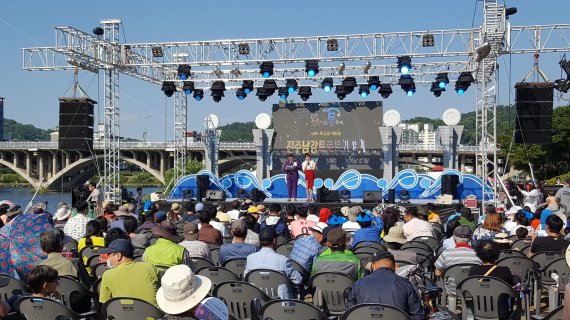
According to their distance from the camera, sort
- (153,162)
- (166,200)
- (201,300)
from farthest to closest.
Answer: (153,162) < (166,200) < (201,300)

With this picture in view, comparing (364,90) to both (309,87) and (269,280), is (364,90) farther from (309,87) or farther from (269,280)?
(269,280)

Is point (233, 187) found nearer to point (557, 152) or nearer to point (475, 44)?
point (475, 44)

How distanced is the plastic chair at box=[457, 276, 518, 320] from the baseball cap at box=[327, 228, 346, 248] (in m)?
1.12

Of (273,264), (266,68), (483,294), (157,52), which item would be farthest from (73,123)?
(483,294)

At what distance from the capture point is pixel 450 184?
74.9ft

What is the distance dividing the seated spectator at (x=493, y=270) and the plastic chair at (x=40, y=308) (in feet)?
11.0

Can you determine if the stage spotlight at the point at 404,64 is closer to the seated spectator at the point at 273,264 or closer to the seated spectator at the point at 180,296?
the seated spectator at the point at 273,264

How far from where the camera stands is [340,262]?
6.14 m

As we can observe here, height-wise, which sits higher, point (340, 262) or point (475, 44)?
point (475, 44)

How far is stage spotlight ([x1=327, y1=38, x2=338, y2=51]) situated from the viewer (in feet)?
68.2

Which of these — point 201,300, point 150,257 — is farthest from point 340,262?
point 201,300

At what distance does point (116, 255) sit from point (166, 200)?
18107 millimetres

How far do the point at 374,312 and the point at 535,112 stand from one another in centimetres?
1500

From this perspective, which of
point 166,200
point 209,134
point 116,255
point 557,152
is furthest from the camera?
point 557,152
